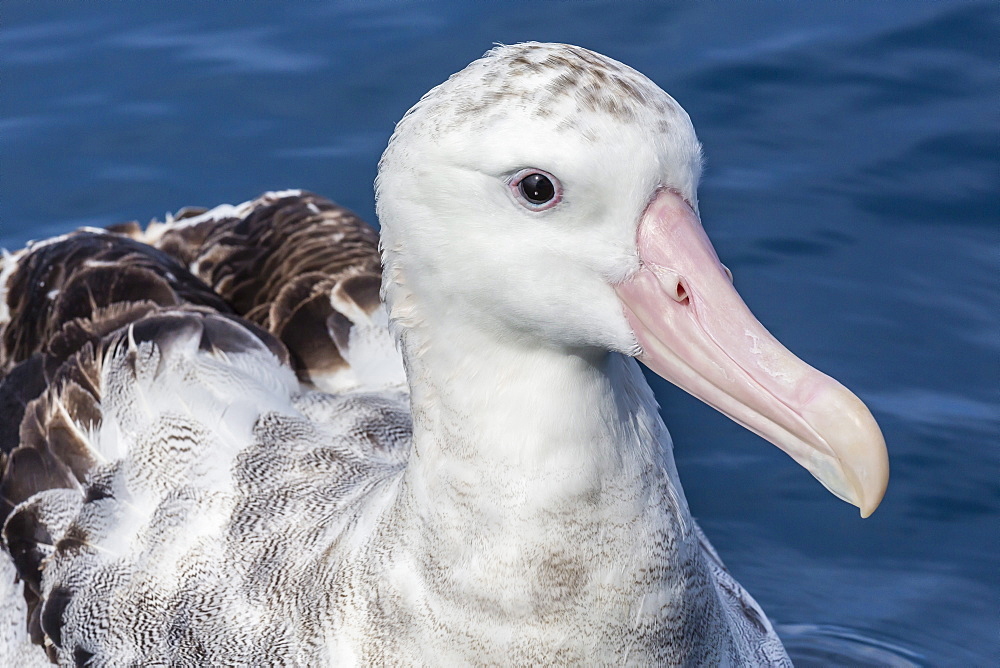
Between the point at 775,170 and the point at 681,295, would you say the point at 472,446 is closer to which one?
the point at 681,295

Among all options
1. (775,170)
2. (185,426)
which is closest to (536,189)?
(185,426)

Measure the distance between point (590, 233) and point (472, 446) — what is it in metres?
0.61

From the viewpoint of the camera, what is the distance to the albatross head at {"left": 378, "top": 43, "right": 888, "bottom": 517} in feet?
9.41

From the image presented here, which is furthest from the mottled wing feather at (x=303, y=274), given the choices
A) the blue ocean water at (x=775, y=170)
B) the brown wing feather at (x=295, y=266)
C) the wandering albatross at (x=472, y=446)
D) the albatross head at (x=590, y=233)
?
the albatross head at (x=590, y=233)

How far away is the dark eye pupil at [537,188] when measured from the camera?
288cm

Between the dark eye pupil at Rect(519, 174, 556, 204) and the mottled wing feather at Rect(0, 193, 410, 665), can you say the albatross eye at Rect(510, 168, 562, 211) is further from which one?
the mottled wing feather at Rect(0, 193, 410, 665)

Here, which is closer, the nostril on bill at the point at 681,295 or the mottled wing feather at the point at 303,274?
the nostril on bill at the point at 681,295

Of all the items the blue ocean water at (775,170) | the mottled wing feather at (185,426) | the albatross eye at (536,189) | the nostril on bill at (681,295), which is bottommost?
the blue ocean water at (775,170)

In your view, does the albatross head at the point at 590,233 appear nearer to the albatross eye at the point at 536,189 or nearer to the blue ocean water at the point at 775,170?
the albatross eye at the point at 536,189

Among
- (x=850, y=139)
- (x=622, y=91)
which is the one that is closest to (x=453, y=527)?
(x=622, y=91)

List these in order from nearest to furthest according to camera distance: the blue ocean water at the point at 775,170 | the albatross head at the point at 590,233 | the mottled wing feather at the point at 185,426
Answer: the albatross head at the point at 590,233, the mottled wing feather at the point at 185,426, the blue ocean water at the point at 775,170

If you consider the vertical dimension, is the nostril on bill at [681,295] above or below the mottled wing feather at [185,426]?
above

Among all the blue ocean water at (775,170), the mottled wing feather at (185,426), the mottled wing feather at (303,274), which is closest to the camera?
the mottled wing feather at (185,426)

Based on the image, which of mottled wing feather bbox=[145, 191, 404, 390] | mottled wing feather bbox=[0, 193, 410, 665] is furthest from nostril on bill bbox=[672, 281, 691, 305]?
mottled wing feather bbox=[145, 191, 404, 390]
